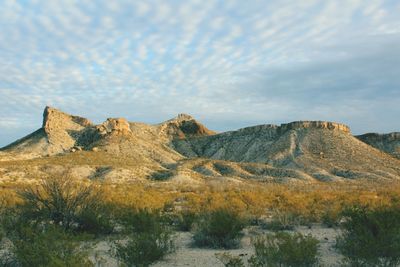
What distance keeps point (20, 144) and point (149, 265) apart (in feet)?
301

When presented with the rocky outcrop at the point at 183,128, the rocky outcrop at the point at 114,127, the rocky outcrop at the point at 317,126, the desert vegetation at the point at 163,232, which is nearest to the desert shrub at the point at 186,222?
the desert vegetation at the point at 163,232

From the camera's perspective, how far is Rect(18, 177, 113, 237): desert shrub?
49.0 feet

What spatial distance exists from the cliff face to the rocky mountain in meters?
0.21

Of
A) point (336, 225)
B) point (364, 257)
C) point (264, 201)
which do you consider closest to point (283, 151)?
point (264, 201)

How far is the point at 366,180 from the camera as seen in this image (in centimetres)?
6088

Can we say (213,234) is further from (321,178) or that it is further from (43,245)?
(321,178)

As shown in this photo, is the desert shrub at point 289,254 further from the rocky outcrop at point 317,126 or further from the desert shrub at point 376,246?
the rocky outcrop at point 317,126

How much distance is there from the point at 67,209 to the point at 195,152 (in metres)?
91.8

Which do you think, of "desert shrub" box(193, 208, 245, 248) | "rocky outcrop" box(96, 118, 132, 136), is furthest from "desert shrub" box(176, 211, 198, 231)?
"rocky outcrop" box(96, 118, 132, 136)

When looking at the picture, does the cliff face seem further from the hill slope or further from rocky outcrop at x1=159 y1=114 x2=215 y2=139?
rocky outcrop at x1=159 y1=114 x2=215 y2=139

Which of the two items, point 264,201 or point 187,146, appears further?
point 187,146

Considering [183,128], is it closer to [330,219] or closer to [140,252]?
[330,219]

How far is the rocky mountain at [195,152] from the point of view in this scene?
201ft

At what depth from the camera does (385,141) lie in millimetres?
107062
